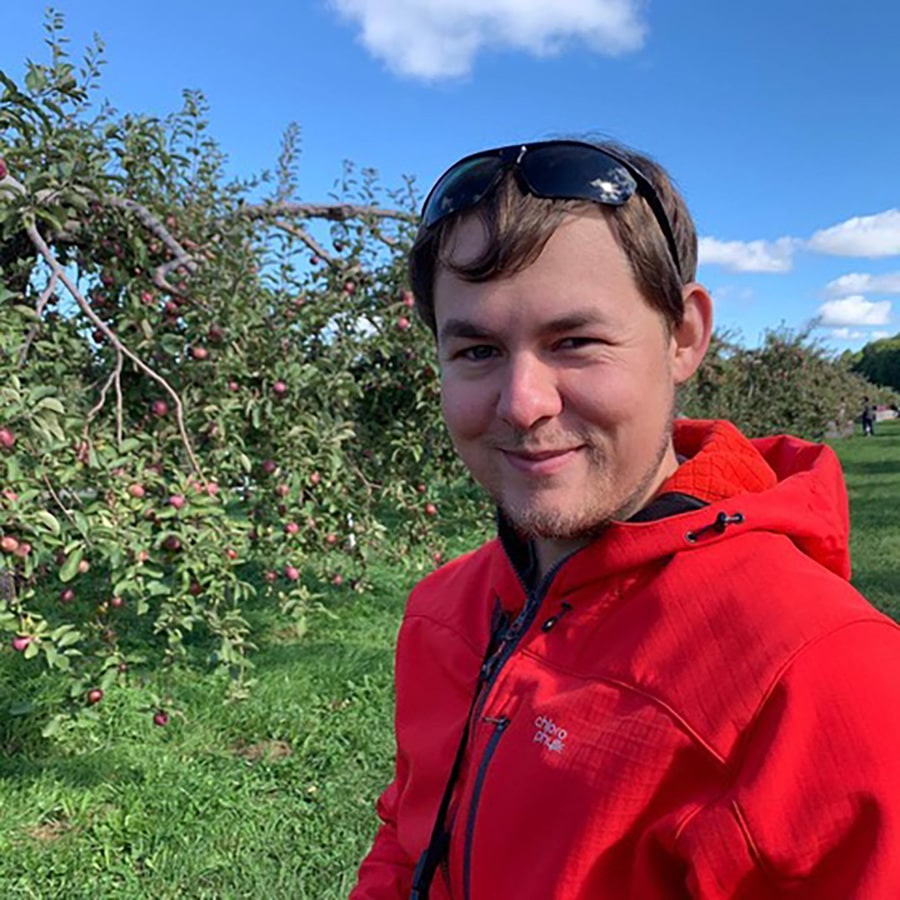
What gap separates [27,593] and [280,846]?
4.89 feet

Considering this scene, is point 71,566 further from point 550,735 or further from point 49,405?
point 550,735

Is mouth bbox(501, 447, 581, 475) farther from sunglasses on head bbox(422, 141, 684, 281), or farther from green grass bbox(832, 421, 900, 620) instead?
green grass bbox(832, 421, 900, 620)

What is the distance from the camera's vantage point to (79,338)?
10.5 ft

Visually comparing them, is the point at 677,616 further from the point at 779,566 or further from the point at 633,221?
Answer: the point at 633,221

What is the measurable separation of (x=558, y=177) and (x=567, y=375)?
264mm

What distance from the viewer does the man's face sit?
99 centimetres

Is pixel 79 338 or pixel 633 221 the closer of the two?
pixel 633 221

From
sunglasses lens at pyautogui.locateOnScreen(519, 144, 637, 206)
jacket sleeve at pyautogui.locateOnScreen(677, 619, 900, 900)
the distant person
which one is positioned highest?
the distant person

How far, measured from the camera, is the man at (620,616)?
0.74 metres

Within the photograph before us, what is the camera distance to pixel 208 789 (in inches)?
138

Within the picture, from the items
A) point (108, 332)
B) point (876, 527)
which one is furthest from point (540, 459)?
point (876, 527)

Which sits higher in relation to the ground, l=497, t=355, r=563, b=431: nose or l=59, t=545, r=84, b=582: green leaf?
l=497, t=355, r=563, b=431: nose

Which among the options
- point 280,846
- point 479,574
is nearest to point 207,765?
point 280,846

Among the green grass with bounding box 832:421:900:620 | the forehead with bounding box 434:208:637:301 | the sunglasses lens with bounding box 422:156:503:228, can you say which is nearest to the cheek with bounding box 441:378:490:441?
the forehead with bounding box 434:208:637:301
